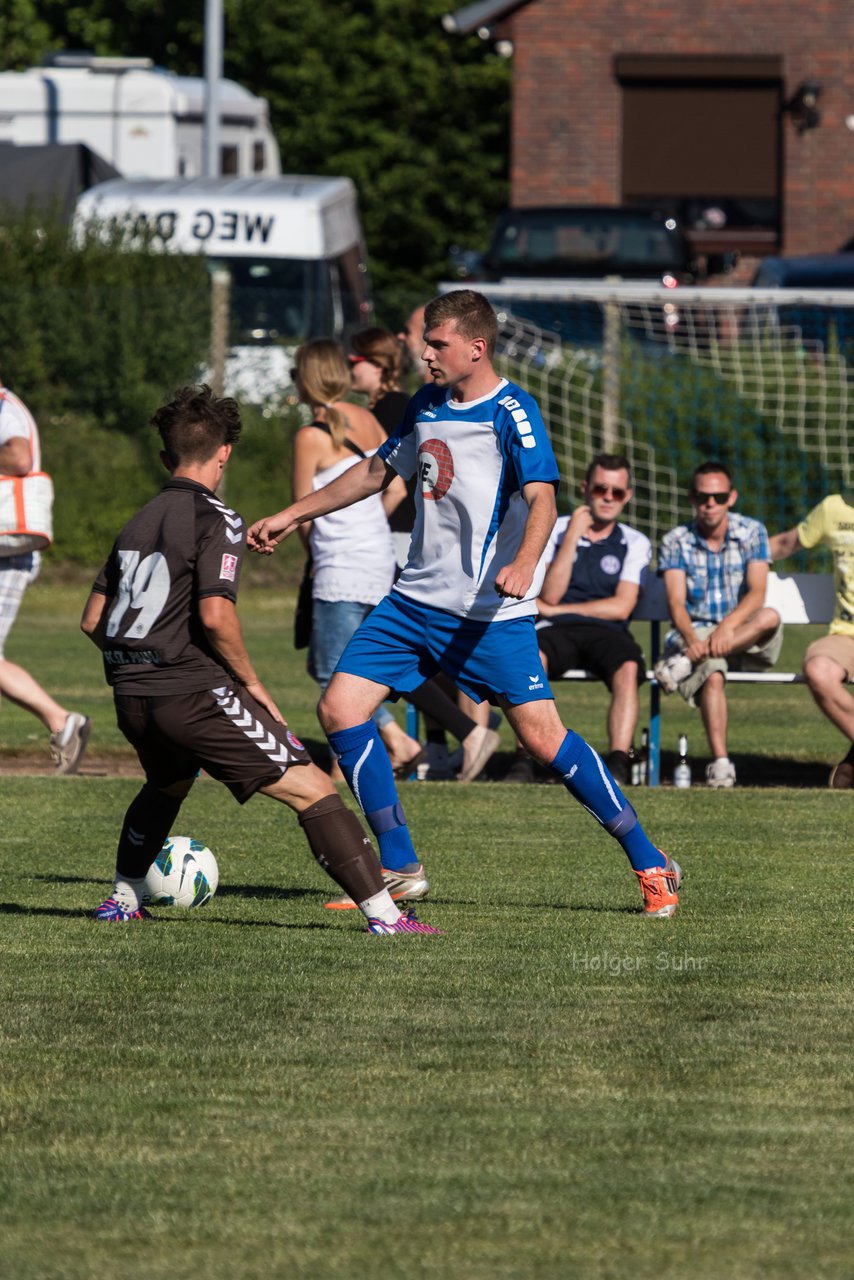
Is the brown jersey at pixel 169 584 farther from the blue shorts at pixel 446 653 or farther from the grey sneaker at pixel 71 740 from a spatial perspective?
the grey sneaker at pixel 71 740

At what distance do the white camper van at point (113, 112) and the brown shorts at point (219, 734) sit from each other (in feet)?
66.9

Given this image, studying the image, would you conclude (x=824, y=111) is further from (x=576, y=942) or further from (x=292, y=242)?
(x=576, y=942)

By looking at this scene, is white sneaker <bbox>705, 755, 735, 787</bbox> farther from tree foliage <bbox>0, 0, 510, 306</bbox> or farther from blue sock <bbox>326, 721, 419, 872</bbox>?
tree foliage <bbox>0, 0, 510, 306</bbox>

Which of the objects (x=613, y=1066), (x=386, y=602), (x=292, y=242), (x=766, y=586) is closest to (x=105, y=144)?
(x=292, y=242)

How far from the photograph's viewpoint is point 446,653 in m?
6.82


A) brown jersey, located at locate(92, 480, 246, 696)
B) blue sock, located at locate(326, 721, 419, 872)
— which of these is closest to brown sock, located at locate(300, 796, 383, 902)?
blue sock, located at locate(326, 721, 419, 872)

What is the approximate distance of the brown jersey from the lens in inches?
249

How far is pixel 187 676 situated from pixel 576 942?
4.50ft

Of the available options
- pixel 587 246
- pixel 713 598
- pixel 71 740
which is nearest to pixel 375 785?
pixel 71 740

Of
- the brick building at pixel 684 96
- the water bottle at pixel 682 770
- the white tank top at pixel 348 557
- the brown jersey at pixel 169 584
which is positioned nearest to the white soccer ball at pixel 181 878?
the brown jersey at pixel 169 584

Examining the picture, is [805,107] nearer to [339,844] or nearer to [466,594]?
[466,594]

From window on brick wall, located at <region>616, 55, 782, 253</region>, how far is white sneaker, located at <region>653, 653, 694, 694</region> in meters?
21.1

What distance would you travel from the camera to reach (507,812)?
9.59 metres

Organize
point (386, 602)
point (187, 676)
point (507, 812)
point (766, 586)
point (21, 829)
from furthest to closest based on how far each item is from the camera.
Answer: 1. point (766, 586)
2. point (507, 812)
3. point (21, 829)
4. point (386, 602)
5. point (187, 676)
